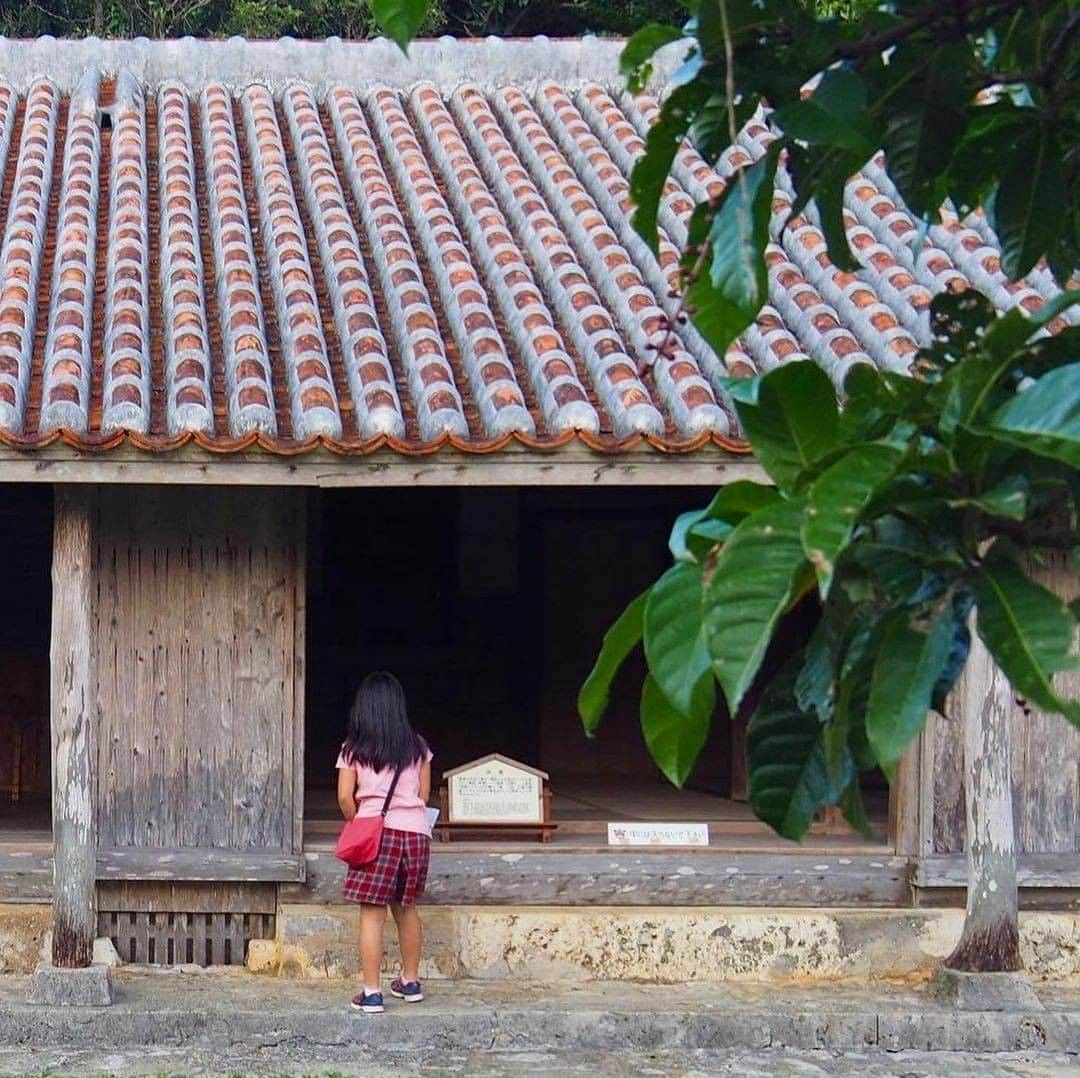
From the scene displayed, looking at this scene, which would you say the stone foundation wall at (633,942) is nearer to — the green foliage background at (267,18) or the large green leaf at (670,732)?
the large green leaf at (670,732)

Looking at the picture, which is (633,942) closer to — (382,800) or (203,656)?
(382,800)

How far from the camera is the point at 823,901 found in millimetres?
8812

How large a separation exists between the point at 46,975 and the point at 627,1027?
2.36m

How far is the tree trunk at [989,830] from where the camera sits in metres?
8.14

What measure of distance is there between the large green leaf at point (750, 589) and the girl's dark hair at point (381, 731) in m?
5.85

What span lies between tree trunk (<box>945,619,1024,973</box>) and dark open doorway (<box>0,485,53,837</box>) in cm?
592

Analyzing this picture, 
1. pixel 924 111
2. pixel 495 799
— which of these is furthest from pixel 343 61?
pixel 924 111

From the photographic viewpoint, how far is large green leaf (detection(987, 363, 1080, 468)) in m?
2.02

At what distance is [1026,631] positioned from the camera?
7.03ft

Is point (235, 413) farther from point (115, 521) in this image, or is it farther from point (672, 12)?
point (672, 12)

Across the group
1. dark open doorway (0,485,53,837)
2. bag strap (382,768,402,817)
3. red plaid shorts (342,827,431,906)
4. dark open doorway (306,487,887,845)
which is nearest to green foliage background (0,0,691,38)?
dark open doorway (306,487,887,845)

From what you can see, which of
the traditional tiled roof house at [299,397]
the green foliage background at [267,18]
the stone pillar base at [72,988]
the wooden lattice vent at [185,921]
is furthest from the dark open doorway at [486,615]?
the green foliage background at [267,18]

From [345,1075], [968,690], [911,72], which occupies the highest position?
[911,72]

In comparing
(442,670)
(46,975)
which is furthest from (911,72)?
(442,670)
